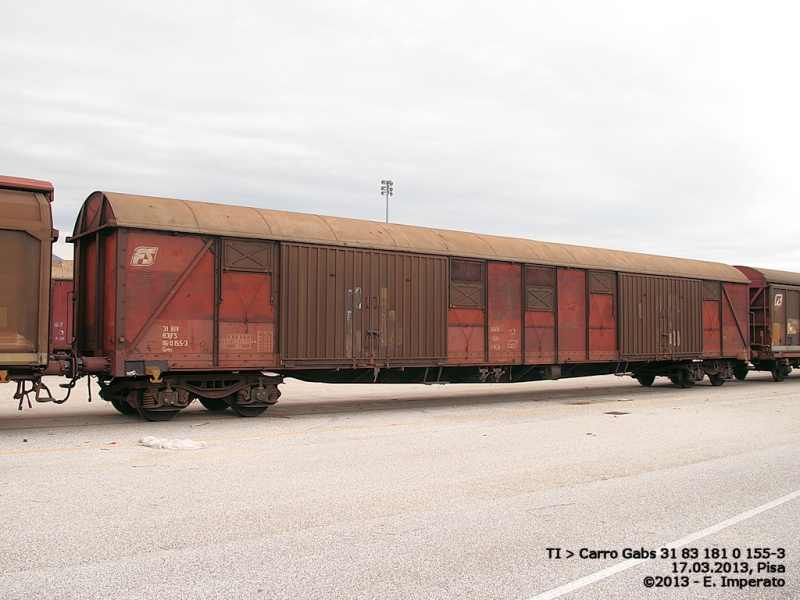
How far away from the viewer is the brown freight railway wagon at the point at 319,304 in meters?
11.1

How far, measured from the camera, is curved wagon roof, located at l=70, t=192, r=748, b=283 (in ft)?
36.9

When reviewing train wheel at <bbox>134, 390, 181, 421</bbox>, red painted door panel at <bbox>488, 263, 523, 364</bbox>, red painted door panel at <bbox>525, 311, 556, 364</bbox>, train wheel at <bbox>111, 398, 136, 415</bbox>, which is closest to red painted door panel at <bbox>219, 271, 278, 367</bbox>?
train wheel at <bbox>134, 390, 181, 421</bbox>

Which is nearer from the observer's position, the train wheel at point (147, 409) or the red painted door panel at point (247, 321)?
the train wheel at point (147, 409)

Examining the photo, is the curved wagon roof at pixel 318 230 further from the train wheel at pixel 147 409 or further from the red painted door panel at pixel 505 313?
the train wheel at pixel 147 409

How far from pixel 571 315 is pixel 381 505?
37.3ft

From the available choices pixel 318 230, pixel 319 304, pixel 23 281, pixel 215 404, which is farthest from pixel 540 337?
pixel 23 281

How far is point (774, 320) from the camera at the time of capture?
22344 mm

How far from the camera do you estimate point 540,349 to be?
51.9 feet

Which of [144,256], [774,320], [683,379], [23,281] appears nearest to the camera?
A: [23,281]

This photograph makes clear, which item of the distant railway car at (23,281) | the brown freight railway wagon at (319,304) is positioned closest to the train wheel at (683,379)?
the brown freight railway wagon at (319,304)

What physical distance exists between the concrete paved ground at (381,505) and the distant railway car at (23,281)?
3.58 ft

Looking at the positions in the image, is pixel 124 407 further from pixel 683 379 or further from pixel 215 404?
pixel 683 379

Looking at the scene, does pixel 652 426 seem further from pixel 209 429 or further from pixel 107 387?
pixel 107 387

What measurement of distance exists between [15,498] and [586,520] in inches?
196
